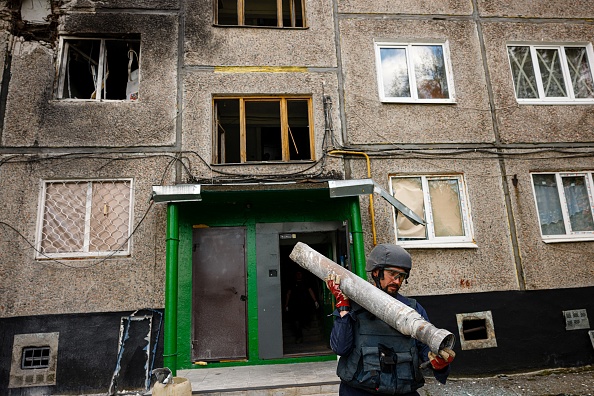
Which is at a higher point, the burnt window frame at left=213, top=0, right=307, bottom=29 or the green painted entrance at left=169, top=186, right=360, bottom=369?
the burnt window frame at left=213, top=0, right=307, bottom=29

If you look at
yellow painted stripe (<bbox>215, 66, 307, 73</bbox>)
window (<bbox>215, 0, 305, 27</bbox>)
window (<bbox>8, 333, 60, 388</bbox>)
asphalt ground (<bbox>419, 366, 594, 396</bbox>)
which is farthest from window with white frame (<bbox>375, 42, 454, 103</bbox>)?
window (<bbox>8, 333, 60, 388</bbox>)

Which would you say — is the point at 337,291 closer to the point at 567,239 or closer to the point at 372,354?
the point at 372,354

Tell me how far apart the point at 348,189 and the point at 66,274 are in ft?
16.3

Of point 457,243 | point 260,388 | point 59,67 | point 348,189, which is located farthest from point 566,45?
point 59,67

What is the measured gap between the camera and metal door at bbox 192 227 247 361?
7.04 metres

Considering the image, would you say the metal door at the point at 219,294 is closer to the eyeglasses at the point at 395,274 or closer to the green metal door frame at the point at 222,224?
the green metal door frame at the point at 222,224

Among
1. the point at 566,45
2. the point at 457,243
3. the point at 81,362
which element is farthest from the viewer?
the point at 566,45

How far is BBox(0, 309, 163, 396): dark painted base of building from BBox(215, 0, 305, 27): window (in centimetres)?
619

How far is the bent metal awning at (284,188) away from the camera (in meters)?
6.06

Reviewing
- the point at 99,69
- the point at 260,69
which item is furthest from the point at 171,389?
the point at 99,69

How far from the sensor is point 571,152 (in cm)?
754

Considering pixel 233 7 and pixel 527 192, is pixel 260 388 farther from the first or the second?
pixel 233 7

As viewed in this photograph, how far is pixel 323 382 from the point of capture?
18.4 feet

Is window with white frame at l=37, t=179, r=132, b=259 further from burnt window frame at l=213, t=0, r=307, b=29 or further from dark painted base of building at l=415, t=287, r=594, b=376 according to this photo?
dark painted base of building at l=415, t=287, r=594, b=376
